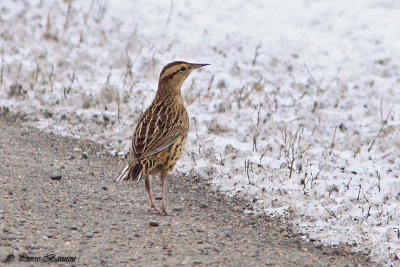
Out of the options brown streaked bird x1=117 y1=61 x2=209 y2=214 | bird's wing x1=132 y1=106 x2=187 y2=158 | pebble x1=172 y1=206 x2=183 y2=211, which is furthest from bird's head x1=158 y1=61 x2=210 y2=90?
pebble x1=172 y1=206 x2=183 y2=211

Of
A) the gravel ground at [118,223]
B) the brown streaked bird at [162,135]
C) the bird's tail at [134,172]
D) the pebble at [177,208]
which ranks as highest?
the brown streaked bird at [162,135]

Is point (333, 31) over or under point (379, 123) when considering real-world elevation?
over

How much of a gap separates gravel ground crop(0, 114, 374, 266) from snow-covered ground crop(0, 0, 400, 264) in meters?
0.32

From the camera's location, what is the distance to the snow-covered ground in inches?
290

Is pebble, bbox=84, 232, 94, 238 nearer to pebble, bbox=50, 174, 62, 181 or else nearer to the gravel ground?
the gravel ground

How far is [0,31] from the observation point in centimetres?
1256

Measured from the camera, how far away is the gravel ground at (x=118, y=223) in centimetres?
557

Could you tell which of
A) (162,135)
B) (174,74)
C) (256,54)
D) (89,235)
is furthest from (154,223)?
(256,54)

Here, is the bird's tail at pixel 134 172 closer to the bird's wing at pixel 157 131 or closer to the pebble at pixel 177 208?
the bird's wing at pixel 157 131

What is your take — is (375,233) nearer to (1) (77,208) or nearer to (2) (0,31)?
(1) (77,208)

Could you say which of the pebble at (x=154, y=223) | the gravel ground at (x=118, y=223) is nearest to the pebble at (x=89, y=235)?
the gravel ground at (x=118, y=223)

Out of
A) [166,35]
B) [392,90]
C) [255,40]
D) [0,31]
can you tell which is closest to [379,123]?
[392,90]

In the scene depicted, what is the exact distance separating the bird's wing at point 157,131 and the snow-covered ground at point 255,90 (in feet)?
3.64

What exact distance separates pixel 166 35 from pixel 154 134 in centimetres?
691
